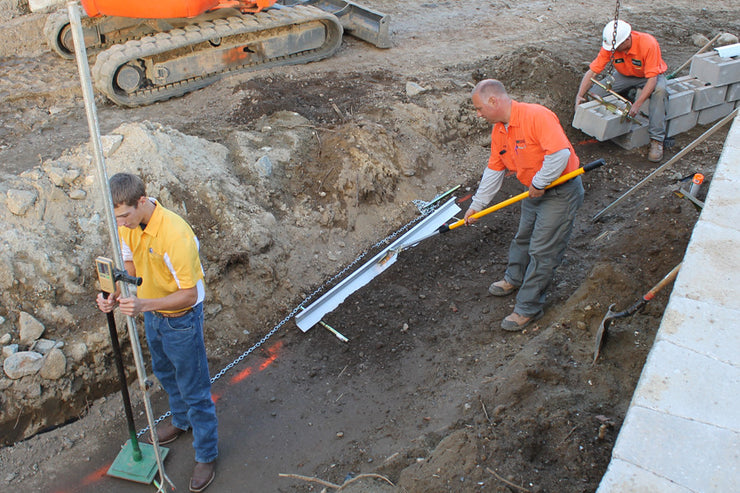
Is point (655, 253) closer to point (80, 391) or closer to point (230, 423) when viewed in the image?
point (230, 423)

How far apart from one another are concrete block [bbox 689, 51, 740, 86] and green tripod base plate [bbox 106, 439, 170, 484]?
28.4 ft

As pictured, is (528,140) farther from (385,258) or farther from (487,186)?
(385,258)

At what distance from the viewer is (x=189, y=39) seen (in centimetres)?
840

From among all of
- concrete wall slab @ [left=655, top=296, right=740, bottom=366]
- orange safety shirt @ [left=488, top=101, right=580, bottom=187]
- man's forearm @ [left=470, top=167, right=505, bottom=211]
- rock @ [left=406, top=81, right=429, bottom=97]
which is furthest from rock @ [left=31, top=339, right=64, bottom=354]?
rock @ [left=406, top=81, right=429, bottom=97]

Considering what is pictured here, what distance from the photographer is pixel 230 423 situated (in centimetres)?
489

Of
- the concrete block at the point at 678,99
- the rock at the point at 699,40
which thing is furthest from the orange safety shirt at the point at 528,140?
the rock at the point at 699,40

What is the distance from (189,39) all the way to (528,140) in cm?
549

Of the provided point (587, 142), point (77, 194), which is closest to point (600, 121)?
point (587, 142)

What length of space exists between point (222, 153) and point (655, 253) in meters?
4.56

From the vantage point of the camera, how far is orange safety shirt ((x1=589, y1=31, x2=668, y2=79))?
26.0 feet

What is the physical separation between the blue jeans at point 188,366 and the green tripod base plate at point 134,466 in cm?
34

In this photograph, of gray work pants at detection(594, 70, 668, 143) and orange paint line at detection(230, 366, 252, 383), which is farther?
gray work pants at detection(594, 70, 668, 143)

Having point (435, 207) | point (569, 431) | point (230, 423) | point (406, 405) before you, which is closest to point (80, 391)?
point (230, 423)

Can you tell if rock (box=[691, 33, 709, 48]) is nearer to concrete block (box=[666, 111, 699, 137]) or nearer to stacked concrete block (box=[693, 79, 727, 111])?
stacked concrete block (box=[693, 79, 727, 111])
